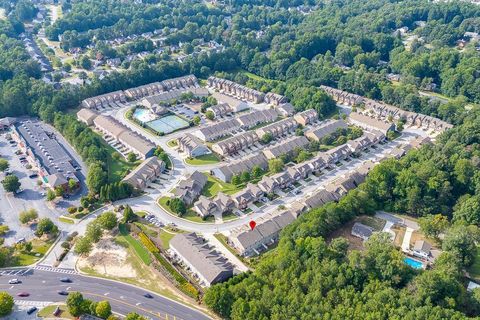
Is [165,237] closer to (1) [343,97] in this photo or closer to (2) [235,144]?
(2) [235,144]

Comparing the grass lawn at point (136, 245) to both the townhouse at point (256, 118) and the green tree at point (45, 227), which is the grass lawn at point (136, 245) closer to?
the green tree at point (45, 227)

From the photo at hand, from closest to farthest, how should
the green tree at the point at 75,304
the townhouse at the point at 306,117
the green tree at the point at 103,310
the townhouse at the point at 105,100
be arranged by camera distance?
the green tree at the point at 103,310, the green tree at the point at 75,304, the townhouse at the point at 306,117, the townhouse at the point at 105,100

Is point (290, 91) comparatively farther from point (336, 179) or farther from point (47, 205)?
point (47, 205)

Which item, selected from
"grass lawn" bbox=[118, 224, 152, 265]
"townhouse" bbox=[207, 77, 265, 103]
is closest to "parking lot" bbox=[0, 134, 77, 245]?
"grass lawn" bbox=[118, 224, 152, 265]

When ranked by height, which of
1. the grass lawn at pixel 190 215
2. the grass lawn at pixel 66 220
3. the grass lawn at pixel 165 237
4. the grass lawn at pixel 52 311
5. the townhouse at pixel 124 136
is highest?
the townhouse at pixel 124 136

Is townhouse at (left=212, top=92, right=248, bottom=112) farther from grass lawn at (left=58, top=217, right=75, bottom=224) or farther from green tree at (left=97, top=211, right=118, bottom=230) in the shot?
grass lawn at (left=58, top=217, right=75, bottom=224)

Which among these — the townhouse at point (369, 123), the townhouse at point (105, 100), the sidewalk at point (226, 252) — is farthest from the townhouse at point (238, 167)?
the townhouse at point (105, 100)

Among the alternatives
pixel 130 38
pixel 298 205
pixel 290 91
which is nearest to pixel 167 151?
pixel 298 205
